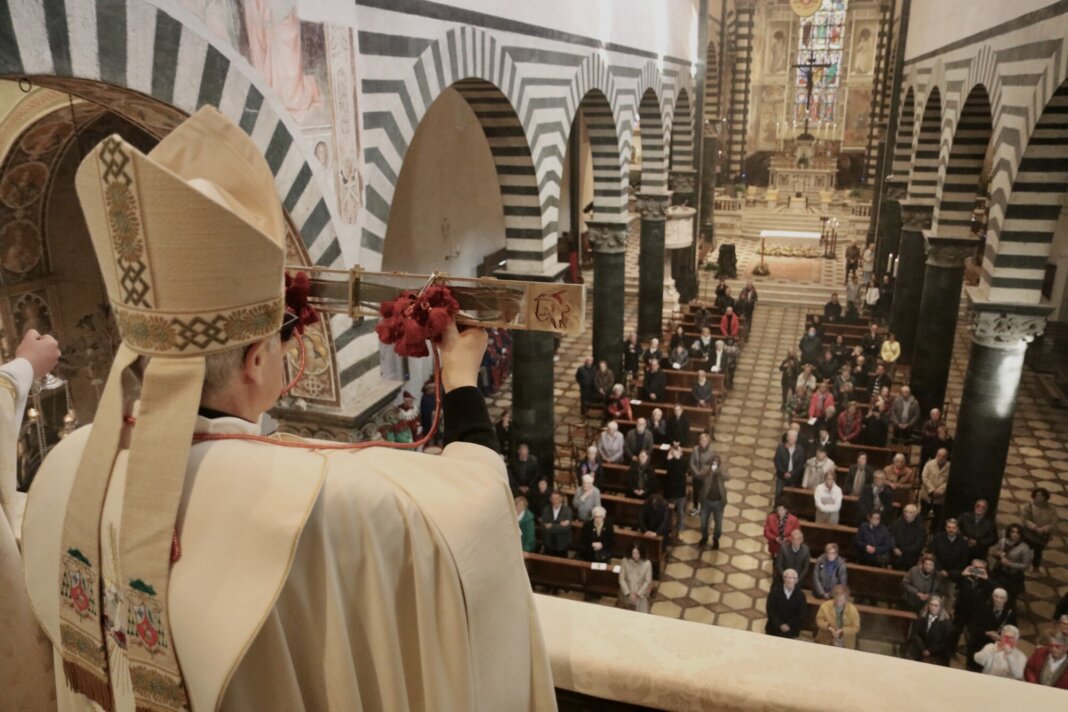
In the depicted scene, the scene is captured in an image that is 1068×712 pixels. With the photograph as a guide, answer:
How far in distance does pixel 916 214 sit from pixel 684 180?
697cm

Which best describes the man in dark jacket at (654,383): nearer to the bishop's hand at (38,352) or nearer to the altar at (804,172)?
the bishop's hand at (38,352)

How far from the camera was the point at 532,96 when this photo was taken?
10109 mm

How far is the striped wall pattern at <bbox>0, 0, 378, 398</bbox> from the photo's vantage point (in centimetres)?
339

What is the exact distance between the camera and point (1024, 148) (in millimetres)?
8883

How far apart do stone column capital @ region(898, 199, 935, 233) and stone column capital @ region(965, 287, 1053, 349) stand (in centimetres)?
780

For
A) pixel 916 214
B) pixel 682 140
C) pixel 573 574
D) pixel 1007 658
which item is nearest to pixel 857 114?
pixel 682 140

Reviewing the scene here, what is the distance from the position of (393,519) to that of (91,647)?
27.3 inches

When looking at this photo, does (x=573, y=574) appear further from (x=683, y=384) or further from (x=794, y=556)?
(x=683, y=384)

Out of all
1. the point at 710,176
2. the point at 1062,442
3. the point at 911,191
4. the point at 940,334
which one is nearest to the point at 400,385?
the point at 940,334

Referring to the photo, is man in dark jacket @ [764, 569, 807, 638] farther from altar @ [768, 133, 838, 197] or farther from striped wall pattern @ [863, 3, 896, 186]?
altar @ [768, 133, 838, 197]

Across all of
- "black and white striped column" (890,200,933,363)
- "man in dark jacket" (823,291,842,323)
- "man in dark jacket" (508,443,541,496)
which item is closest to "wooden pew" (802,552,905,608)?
"man in dark jacket" (508,443,541,496)

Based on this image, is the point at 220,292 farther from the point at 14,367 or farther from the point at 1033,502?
the point at 1033,502

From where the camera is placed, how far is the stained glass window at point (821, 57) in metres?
36.9

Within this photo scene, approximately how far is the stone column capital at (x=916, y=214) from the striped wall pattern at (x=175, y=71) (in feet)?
46.2
